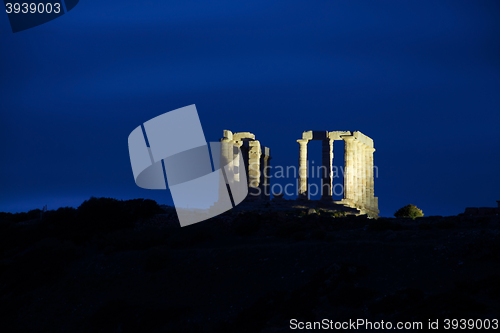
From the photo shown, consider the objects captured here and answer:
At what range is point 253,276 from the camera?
32.1m

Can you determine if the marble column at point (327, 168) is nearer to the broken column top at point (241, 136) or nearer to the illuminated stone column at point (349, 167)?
the illuminated stone column at point (349, 167)

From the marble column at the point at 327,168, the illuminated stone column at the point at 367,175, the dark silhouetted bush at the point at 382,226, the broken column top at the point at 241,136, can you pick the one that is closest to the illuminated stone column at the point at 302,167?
the marble column at the point at 327,168

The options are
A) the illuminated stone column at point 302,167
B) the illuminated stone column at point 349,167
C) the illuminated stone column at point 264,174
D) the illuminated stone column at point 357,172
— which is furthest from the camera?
the illuminated stone column at point 264,174

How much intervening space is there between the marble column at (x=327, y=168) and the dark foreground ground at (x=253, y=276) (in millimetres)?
14458

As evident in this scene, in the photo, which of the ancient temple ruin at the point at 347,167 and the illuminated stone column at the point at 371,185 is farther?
the illuminated stone column at the point at 371,185

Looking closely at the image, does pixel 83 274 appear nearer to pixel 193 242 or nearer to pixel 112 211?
pixel 193 242

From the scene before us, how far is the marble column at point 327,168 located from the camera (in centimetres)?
6041

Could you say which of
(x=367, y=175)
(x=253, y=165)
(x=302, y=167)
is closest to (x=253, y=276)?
(x=302, y=167)

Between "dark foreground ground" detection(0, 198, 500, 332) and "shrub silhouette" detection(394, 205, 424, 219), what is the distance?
16.4m

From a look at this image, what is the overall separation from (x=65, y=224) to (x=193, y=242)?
1490cm

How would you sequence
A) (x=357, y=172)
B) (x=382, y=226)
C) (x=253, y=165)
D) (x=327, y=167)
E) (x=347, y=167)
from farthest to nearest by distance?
(x=253, y=165), (x=357, y=172), (x=327, y=167), (x=347, y=167), (x=382, y=226)

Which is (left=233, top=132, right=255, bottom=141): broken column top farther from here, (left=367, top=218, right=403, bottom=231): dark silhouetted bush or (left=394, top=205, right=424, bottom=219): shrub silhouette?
(left=367, top=218, right=403, bottom=231): dark silhouetted bush

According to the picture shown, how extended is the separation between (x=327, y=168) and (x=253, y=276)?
1203 inches

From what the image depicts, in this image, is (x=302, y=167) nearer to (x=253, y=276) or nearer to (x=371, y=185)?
(x=371, y=185)
